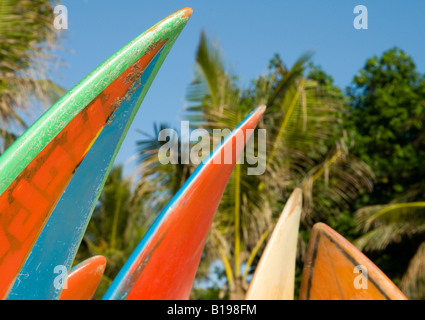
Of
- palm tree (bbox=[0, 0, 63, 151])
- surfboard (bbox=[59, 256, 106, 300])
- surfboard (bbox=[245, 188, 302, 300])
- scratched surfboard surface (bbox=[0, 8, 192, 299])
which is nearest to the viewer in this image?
scratched surfboard surface (bbox=[0, 8, 192, 299])

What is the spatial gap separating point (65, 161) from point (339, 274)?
174cm

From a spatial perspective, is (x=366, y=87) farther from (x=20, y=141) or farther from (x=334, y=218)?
(x=20, y=141)

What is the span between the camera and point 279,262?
2.82 m

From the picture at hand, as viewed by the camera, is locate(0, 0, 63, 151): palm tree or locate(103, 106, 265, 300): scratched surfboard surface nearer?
locate(103, 106, 265, 300): scratched surfboard surface

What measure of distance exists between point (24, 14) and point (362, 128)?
7.35 meters

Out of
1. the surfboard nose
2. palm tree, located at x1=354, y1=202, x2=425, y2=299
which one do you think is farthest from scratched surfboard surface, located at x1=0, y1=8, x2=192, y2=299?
palm tree, located at x1=354, y1=202, x2=425, y2=299

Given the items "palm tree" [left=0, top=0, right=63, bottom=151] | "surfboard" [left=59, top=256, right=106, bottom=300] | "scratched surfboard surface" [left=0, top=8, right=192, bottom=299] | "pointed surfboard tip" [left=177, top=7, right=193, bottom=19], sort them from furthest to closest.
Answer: "palm tree" [left=0, top=0, right=63, bottom=151]
"surfboard" [left=59, top=256, right=106, bottom=300]
"pointed surfboard tip" [left=177, top=7, right=193, bottom=19]
"scratched surfboard surface" [left=0, top=8, right=192, bottom=299]

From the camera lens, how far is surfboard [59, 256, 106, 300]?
2480 mm

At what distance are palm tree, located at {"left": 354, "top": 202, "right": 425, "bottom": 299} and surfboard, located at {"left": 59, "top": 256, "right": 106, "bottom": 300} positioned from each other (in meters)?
6.59

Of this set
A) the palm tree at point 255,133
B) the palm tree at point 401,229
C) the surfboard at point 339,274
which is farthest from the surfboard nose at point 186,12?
the palm tree at point 401,229

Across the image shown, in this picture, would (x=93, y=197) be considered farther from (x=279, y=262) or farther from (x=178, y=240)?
(x=279, y=262)

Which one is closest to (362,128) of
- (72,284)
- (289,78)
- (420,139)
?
(420,139)

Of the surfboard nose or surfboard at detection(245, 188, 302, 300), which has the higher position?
the surfboard nose

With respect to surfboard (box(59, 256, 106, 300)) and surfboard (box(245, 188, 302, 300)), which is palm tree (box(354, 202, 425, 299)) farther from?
surfboard (box(59, 256, 106, 300))
